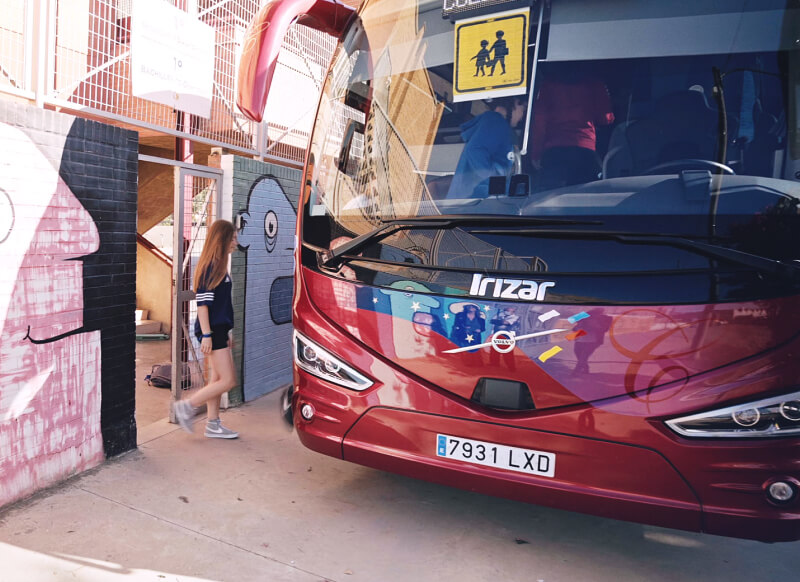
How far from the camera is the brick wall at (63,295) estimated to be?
3430 millimetres

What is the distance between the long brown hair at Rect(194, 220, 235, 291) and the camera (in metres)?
4.53

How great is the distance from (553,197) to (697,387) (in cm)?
106

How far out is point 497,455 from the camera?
3.00 meters

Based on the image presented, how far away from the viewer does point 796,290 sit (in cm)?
259

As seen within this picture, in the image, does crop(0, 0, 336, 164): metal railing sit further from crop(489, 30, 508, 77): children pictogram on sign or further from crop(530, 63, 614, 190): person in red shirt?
crop(530, 63, 614, 190): person in red shirt

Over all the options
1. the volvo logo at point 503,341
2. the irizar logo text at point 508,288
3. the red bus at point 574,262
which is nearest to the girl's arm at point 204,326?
the red bus at point 574,262

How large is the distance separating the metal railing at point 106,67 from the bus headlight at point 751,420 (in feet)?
10.5

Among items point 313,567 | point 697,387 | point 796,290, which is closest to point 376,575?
point 313,567

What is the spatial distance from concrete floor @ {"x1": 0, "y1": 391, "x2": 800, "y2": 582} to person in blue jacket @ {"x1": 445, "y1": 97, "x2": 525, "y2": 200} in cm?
193

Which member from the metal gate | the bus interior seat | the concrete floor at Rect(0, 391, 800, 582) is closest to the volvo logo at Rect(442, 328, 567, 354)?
the bus interior seat

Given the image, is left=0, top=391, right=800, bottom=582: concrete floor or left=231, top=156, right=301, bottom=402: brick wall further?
left=231, top=156, right=301, bottom=402: brick wall

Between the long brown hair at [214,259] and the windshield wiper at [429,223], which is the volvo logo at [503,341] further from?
the long brown hair at [214,259]

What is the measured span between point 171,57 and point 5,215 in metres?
2.01

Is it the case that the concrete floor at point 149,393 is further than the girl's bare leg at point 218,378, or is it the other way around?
the concrete floor at point 149,393
